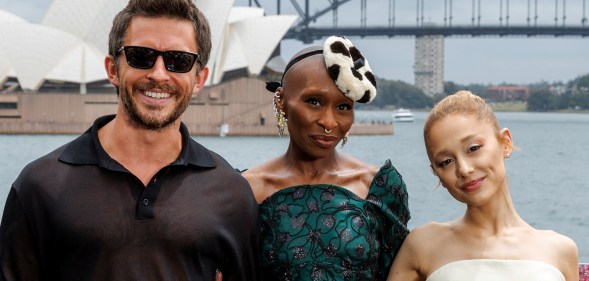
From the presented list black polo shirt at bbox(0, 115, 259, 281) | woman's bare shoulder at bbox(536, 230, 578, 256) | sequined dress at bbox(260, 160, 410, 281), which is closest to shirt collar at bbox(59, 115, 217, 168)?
black polo shirt at bbox(0, 115, 259, 281)

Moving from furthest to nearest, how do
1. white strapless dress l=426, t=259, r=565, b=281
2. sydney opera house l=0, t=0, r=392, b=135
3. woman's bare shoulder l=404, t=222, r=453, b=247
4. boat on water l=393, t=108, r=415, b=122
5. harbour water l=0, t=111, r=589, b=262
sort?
boat on water l=393, t=108, r=415, b=122
sydney opera house l=0, t=0, r=392, b=135
harbour water l=0, t=111, r=589, b=262
woman's bare shoulder l=404, t=222, r=453, b=247
white strapless dress l=426, t=259, r=565, b=281

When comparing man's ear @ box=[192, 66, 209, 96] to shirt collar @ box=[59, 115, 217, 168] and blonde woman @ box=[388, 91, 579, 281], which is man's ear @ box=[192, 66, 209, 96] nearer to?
shirt collar @ box=[59, 115, 217, 168]

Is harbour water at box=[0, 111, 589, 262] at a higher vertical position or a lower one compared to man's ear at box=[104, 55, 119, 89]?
lower

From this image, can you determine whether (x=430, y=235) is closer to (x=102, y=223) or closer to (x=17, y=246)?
(x=102, y=223)

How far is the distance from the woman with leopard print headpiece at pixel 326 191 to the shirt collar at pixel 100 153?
0.73 feet

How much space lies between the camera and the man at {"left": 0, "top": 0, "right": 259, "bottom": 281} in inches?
53.0

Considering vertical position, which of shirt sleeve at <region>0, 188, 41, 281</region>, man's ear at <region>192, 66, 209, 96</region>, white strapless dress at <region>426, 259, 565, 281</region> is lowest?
white strapless dress at <region>426, 259, 565, 281</region>

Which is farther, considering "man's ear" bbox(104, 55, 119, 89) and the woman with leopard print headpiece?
the woman with leopard print headpiece

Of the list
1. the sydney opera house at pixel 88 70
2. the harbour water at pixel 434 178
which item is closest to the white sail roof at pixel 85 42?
the sydney opera house at pixel 88 70

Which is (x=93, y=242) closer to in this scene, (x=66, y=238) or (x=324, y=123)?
(x=66, y=238)

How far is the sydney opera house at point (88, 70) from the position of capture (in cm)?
2719

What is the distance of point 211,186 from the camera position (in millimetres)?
1425

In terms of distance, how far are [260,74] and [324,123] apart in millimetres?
29437

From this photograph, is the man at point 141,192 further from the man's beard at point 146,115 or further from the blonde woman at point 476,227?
the blonde woman at point 476,227
